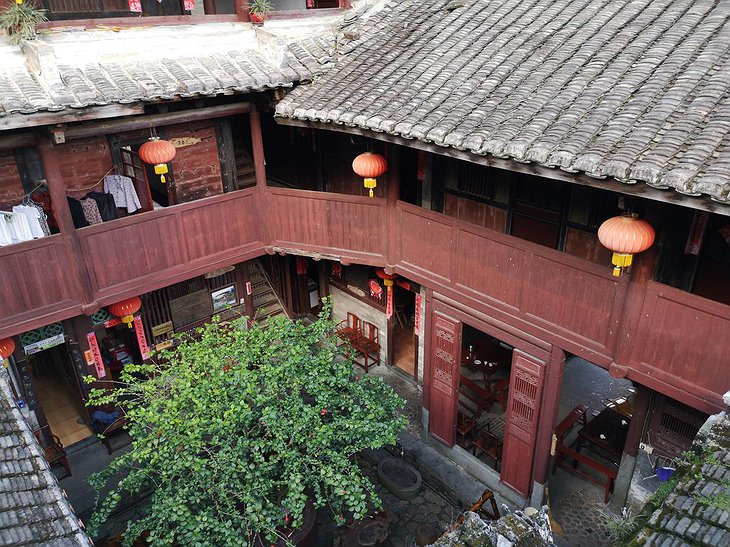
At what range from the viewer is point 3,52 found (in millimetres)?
8453

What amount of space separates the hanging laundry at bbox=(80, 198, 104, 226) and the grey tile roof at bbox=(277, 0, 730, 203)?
4.33 metres

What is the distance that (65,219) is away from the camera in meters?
9.43

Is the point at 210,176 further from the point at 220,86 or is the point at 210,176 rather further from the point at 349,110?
the point at 349,110

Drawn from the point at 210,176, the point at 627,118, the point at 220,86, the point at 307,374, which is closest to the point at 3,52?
the point at 220,86

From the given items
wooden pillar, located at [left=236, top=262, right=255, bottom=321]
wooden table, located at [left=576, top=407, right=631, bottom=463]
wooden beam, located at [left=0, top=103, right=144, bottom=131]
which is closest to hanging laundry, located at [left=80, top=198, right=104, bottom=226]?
wooden beam, located at [left=0, top=103, right=144, bottom=131]

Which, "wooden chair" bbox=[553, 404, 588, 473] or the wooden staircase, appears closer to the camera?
"wooden chair" bbox=[553, 404, 588, 473]

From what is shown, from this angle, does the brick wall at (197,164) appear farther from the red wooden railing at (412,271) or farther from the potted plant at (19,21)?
the potted plant at (19,21)

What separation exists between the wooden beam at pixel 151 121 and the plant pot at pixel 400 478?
780cm

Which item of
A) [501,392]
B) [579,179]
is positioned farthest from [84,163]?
[501,392]

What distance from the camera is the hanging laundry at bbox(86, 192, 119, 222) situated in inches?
433

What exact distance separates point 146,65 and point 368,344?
340 inches

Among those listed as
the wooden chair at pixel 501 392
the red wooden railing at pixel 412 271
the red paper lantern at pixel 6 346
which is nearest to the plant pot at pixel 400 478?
the wooden chair at pixel 501 392

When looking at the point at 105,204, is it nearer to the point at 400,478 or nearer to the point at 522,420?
the point at 400,478

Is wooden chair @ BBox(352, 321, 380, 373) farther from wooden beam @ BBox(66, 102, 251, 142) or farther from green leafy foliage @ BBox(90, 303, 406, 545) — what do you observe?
wooden beam @ BBox(66, 102, 251, 142)
